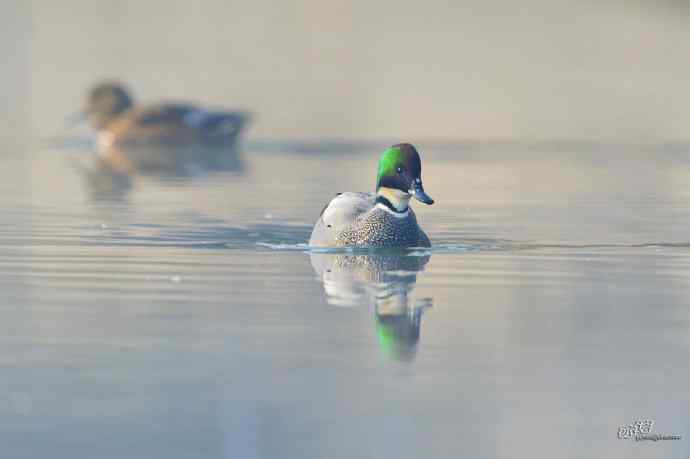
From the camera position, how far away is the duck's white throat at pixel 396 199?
1448 centimetres

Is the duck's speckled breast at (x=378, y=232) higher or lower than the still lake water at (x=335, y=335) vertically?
higher

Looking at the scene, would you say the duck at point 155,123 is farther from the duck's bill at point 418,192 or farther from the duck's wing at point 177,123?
the duck's bill at point 418,192

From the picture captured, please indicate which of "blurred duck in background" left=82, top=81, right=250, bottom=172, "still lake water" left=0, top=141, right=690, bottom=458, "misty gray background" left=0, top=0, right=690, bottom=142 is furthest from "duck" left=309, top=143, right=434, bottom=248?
"misty gray background" left=0, top=0, right=690, bottom=142

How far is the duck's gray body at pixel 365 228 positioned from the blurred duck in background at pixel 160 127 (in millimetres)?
17432

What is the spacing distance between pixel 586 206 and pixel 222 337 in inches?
399

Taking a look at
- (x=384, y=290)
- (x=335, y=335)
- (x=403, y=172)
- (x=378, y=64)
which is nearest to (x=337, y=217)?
(x=403, y=172)

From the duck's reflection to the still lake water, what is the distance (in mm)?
28

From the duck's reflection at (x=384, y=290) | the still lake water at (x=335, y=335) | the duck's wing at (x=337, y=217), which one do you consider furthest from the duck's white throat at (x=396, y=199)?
the duck's reflection at (x=384, y=290)

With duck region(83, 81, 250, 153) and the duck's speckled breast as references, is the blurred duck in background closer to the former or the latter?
duck region(83, 81, 250, 153)

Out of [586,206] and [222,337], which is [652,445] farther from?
[586,206]

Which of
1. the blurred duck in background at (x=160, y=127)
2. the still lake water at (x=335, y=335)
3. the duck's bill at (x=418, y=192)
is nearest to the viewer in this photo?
the still lake water at (x=335, y=335)

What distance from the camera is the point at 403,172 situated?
14.7m

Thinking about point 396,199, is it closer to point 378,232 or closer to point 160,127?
point 378,232

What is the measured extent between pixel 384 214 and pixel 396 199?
0.81ft
